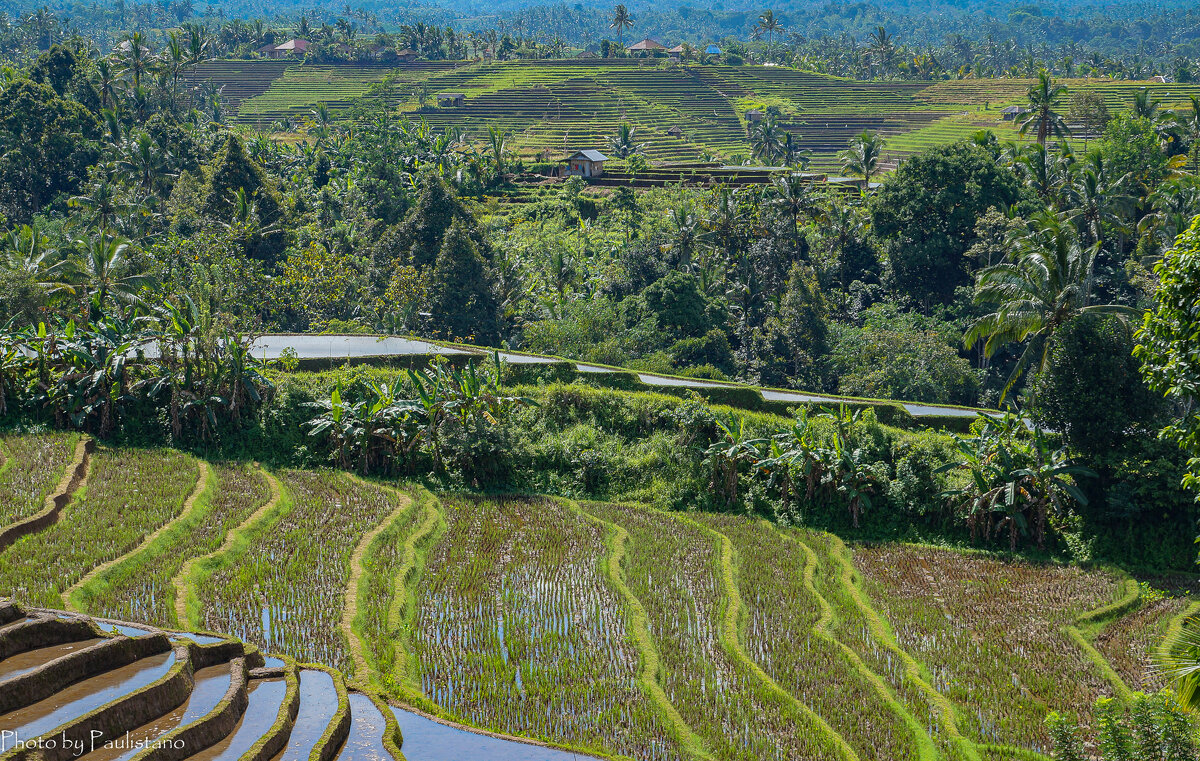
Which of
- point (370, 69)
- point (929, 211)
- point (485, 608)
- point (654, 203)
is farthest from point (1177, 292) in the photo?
point (370, 69)

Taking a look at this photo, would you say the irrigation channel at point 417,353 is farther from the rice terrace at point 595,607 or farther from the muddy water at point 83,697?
the muddy water at point 83,697

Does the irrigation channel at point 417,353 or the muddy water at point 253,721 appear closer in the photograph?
the muddy water at point 253,721

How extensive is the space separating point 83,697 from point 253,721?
1621mm

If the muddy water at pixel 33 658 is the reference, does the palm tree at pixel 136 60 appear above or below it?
above

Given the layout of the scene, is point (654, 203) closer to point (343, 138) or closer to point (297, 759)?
point (343, 138)

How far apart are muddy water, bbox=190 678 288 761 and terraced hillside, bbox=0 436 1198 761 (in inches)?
1.5

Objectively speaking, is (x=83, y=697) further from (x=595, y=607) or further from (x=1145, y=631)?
(x=1145, y=631)

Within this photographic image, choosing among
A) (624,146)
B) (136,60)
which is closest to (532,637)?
(136,60)

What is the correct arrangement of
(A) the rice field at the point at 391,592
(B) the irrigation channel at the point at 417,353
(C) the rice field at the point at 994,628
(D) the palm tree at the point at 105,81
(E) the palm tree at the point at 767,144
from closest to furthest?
(C) the rice field at the point at 994,628 → (A) the rice field at the point at 391,592 → (B) the irrigation channel at the point at 417,353 → (D) the palm tree at the point at 105,81 → (E) the palm tree at the point at 767,144

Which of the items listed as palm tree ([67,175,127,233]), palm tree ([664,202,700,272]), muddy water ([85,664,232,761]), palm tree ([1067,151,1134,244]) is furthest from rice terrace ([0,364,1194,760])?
palm tree ([67,175,127,233])

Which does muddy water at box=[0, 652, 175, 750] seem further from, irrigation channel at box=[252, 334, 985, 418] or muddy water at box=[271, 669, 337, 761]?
irrigation channel at box=[252, 334, 985, 418]

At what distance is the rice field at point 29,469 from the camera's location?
17.0 meters

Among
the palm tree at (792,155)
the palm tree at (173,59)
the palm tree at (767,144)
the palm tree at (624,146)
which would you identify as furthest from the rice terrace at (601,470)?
the palm tree at (624,146)

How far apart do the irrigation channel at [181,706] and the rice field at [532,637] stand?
89 centimetres
